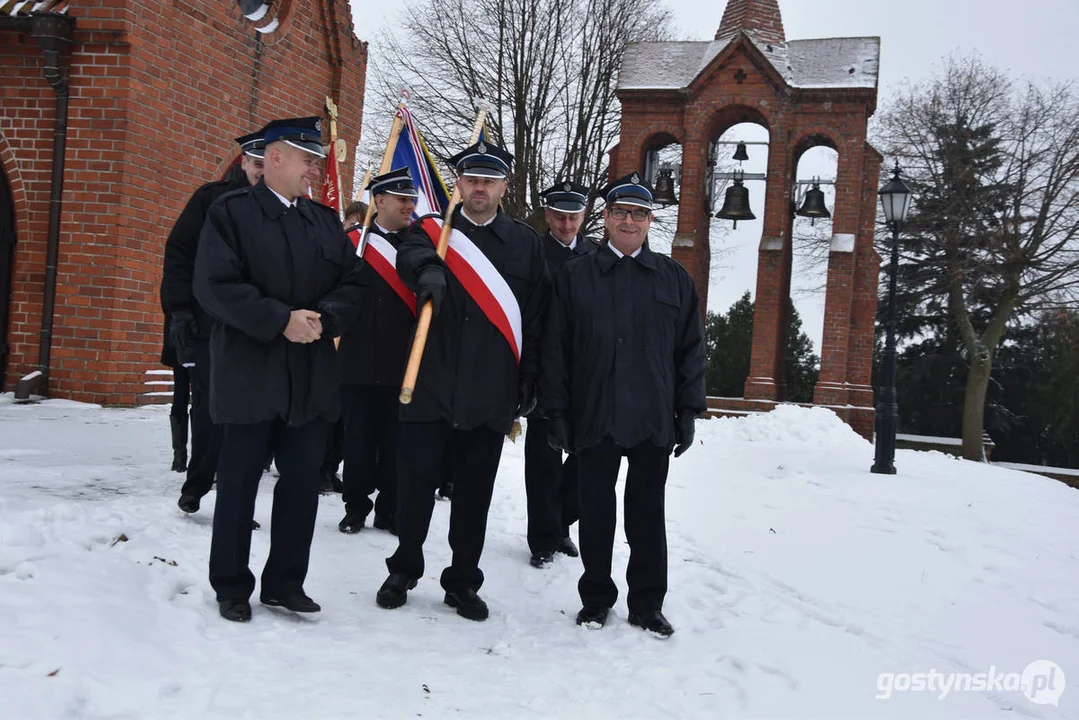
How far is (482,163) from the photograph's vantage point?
4.58m

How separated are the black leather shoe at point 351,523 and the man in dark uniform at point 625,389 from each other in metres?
1.82

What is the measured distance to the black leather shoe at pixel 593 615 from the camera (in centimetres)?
440

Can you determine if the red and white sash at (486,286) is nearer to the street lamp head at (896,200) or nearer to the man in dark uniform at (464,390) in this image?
the man in dark uniform at (464,390)

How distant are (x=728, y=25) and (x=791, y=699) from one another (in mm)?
18556

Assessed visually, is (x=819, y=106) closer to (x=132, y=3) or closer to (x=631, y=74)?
(x=631, y=74)

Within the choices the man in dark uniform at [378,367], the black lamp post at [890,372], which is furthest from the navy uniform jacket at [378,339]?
the black lamp post at [890,372]

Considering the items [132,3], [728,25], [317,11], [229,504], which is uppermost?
[728,25]

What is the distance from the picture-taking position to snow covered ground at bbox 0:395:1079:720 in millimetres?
3270

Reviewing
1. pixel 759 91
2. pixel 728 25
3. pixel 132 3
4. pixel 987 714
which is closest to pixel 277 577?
pixel 987 714

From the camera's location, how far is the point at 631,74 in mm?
19266

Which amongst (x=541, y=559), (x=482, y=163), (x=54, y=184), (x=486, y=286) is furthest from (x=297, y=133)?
(x=54, y=184)

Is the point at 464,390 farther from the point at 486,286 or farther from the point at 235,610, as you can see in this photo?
the point at 235,610

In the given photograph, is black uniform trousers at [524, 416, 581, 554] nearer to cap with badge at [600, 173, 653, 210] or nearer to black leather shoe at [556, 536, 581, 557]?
black leather shoe at [556, 536, 581, 557]

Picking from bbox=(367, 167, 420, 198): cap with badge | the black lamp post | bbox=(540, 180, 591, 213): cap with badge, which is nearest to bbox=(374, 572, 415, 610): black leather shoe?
bbox=(367, 167, 420, 198): cap with badge
